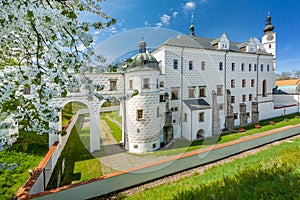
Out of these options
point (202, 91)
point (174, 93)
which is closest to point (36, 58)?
point (174, 93)

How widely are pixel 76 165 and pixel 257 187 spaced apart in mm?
9354

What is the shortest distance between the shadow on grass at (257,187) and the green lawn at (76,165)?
596 cm

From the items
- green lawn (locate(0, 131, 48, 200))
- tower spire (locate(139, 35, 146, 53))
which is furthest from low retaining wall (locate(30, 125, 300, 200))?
tower spire (locate(139, 35, 146, 53))

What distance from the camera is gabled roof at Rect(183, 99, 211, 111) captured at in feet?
44.5

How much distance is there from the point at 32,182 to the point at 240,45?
23.9 meters

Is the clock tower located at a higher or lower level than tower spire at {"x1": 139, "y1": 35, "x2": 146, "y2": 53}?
higher

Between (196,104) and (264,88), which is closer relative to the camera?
(196,104)

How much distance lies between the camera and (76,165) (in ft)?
30.1

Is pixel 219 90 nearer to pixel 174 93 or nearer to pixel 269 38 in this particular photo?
pixel 174 93

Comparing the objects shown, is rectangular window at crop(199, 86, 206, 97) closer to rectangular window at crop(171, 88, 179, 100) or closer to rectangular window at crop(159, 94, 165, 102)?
rectangular window at crop(171, 88, 179, 100)

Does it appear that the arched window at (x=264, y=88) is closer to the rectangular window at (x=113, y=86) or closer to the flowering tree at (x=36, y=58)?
the rectangular window at (x=113, y=86)

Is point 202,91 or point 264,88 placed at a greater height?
point 264,88

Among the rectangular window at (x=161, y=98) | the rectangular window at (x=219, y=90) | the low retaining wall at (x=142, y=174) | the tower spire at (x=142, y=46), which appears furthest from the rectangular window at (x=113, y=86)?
the rectangular window at (x=219, y=90)

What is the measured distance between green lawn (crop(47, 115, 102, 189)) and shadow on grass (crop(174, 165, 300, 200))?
5963 millimetres
